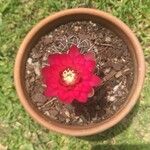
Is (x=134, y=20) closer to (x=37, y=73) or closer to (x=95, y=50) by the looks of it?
(x=95, y=50)

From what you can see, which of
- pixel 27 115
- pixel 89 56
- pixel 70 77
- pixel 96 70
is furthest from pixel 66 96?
pixel 27 115

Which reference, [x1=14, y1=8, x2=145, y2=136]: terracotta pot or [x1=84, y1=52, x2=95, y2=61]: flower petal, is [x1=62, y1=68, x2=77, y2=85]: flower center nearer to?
[x1=84, y1=52, x2=95, y2=61]: flower petal

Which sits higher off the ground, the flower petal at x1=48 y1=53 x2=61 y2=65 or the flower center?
the flower petal at x1=48 y1=53 x2=61 y2=65

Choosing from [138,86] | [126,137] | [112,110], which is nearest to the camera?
[138,86]

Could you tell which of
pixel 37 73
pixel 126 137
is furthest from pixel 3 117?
pixel 126 137

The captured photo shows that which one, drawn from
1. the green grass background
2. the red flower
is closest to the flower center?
the red flower

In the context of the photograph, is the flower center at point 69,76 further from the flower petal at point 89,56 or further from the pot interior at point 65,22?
the pot interior at point 65,22

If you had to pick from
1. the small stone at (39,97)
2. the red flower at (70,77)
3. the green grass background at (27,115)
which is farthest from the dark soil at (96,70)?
the red flower at (70,77)
